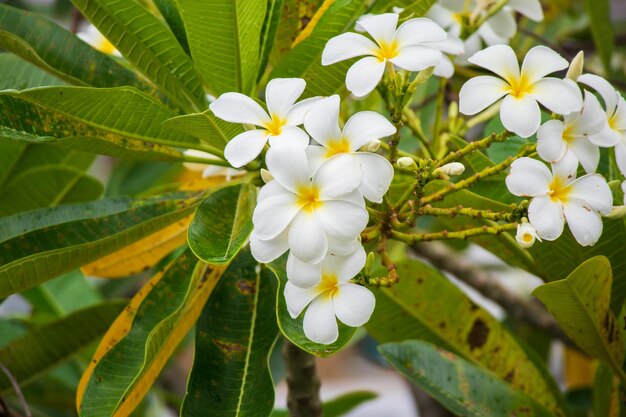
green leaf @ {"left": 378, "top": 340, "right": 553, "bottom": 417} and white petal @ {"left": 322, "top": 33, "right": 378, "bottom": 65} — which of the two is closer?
white petal @ {"left": 322, "top": 33, "right": 378, "bottom": 65}

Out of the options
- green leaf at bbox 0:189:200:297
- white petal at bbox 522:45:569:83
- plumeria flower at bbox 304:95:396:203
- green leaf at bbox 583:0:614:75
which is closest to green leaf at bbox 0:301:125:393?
green leaf at bbox 0:189:200:297

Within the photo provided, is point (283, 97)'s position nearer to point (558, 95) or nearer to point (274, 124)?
point (274, 124)

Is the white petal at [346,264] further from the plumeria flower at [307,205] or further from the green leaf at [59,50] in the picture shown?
the green leaf at [59,50]

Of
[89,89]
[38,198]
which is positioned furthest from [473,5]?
[38,198]

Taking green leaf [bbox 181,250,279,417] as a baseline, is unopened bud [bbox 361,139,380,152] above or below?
above

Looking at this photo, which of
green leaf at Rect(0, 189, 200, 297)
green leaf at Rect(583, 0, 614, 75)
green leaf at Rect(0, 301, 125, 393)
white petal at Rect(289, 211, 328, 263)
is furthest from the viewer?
green leaf at Rect(583, 0, 614, 75)

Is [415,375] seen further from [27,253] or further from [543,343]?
[543,343]

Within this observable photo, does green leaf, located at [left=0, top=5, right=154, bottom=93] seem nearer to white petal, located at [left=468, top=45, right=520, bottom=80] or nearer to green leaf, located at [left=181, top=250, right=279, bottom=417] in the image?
green leaf, located at [left=181, top=250, right=279, bottom=417]

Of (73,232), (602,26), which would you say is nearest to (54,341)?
(73,232)
